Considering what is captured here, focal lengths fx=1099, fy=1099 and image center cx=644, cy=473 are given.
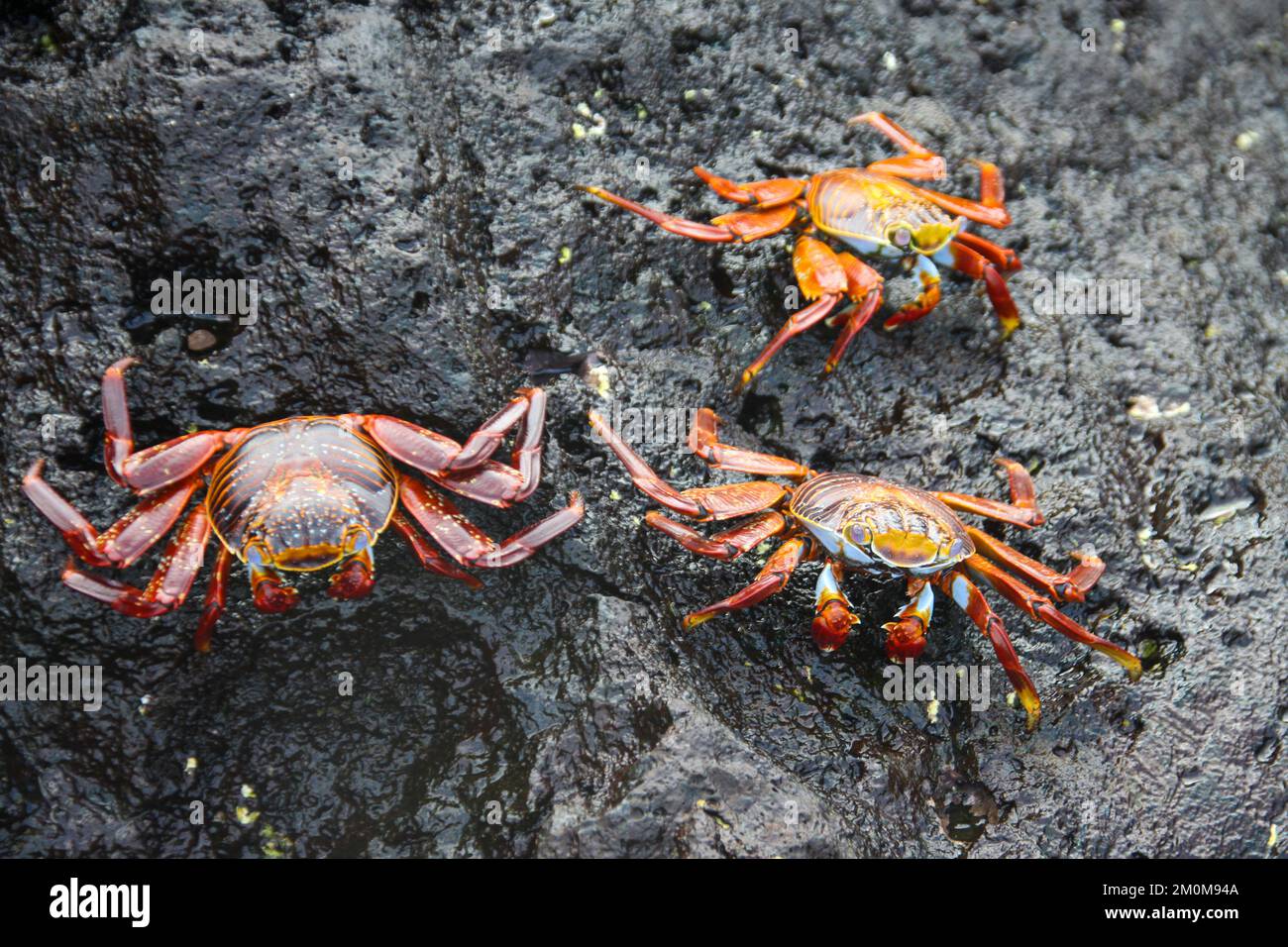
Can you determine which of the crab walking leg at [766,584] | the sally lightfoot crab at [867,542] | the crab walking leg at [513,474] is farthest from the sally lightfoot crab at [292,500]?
the crab walking leg at [766,584]

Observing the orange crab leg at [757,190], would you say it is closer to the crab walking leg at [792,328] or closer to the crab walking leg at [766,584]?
the crab walking leg at [792,328]

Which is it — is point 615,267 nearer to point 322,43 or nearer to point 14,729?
point 322,43

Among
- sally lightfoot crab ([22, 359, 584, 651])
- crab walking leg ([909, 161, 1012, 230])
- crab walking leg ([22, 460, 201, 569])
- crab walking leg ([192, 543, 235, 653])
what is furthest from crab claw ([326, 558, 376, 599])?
crab walking leg ([909, 161, 1012, 230])

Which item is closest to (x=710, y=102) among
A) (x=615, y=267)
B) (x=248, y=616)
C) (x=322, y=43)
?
(x=615, y=267)

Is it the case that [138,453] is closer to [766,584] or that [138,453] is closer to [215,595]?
[215,595]

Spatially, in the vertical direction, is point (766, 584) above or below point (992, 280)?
below

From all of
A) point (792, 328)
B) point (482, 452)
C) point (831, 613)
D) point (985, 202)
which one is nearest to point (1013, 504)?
point (831, 613)
